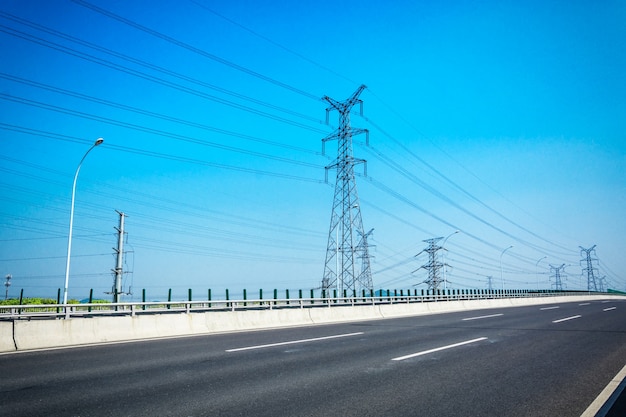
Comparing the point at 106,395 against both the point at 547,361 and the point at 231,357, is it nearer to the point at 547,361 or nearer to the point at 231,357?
the point at 231,357

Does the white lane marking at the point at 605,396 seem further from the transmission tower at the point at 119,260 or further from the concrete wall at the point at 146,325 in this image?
the transmission tower at the point at 119,260

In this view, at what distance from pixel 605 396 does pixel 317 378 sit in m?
4.54

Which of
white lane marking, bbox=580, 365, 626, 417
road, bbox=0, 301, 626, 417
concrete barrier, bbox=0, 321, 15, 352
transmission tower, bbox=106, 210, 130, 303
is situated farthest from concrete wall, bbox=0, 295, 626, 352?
transmission tower, bbox=106, 210, 130, 303

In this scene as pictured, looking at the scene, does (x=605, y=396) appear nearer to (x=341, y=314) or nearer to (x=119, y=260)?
(x=341, y=314)

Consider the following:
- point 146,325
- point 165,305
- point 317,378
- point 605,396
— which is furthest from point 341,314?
point 605,396

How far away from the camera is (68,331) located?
A: 481 inches

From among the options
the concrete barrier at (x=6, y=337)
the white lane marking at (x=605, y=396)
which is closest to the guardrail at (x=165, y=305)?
the concrete barrier at (x=6, y=337)

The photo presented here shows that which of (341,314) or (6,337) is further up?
(6,337)

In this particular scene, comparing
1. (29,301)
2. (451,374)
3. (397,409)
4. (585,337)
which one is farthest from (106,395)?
(29,301)

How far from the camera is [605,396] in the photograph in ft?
19.0

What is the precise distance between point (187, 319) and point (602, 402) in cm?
1399

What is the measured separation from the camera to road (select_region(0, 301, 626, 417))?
526 centimetres

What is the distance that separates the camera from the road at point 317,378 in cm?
526

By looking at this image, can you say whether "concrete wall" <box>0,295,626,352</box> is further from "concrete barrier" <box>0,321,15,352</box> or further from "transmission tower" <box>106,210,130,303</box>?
"transmission tower" <box>106,210,130,303</box>
